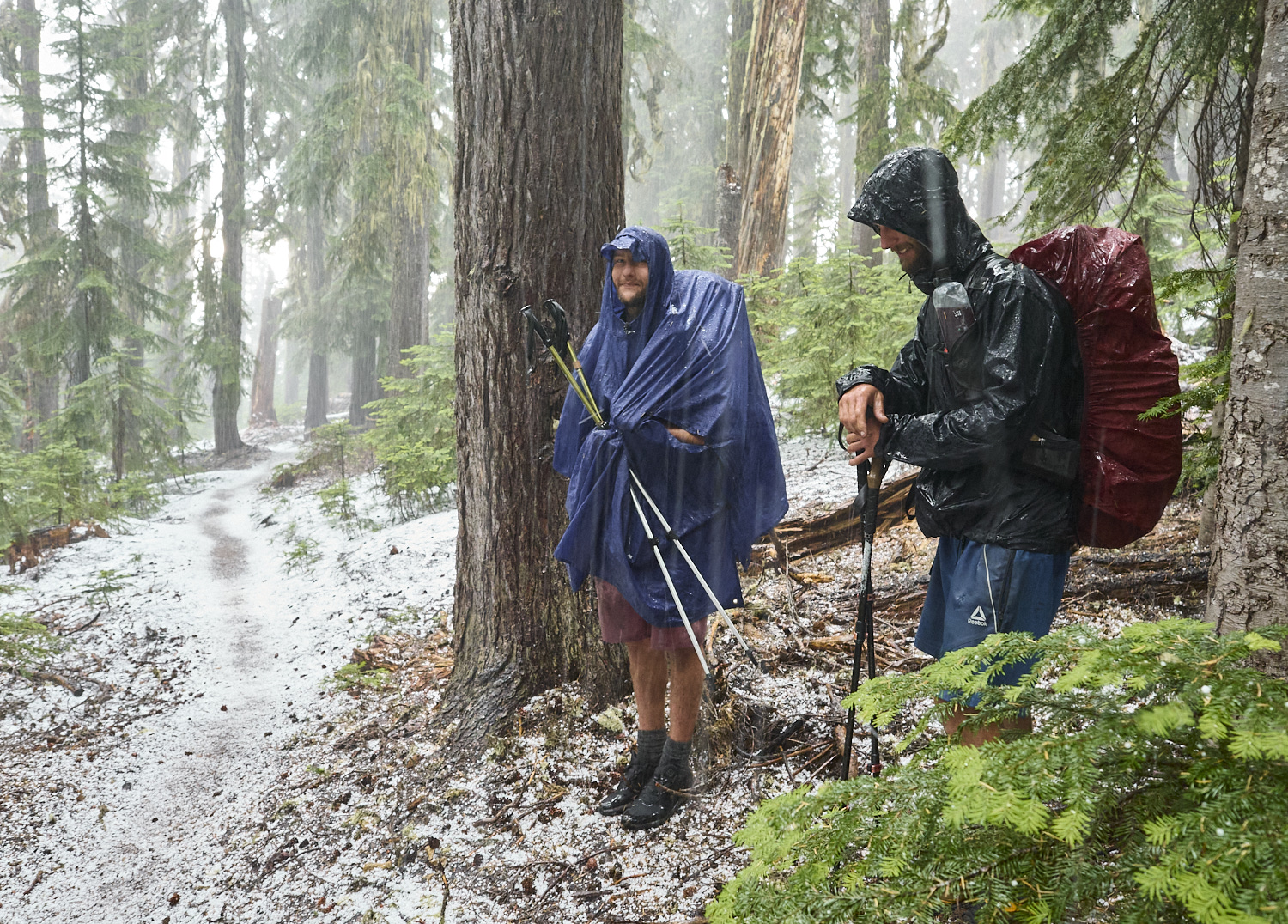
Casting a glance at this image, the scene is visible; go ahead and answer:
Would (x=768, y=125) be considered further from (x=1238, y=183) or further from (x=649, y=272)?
(x=649, y=272)

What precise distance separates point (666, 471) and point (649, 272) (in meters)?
0.77

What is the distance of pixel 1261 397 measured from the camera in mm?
1984

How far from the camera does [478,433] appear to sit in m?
3.55

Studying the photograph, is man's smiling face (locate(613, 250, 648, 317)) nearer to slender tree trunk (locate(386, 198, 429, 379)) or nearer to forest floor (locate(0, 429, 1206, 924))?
forest floor (locate(0, 429, 1206, 924))

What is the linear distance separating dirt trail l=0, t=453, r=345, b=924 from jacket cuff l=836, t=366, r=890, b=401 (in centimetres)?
307

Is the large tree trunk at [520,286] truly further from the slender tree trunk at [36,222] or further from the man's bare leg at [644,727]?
the slender tree trunk at [36,222]

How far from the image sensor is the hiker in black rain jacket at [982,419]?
191cm

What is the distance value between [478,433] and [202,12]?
20349 millimetres

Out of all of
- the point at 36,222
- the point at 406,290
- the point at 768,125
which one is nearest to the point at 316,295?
the point at 36,222

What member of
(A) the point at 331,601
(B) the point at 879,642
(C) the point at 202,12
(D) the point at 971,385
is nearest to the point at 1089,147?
(D) the point at 971,385

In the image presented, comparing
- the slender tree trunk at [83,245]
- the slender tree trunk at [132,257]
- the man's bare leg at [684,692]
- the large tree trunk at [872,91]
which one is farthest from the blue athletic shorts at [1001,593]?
the slender tree trunk at [83,245]

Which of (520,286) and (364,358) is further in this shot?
(364,358)

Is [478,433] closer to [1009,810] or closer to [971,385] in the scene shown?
[971,385]

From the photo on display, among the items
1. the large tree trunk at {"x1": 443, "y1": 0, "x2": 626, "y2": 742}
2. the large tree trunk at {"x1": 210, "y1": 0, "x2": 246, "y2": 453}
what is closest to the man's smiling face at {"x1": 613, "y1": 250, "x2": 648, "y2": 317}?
the large tree trunk at {"x1": 443, "y1": 0, "x2": 626, "y2": 742}
